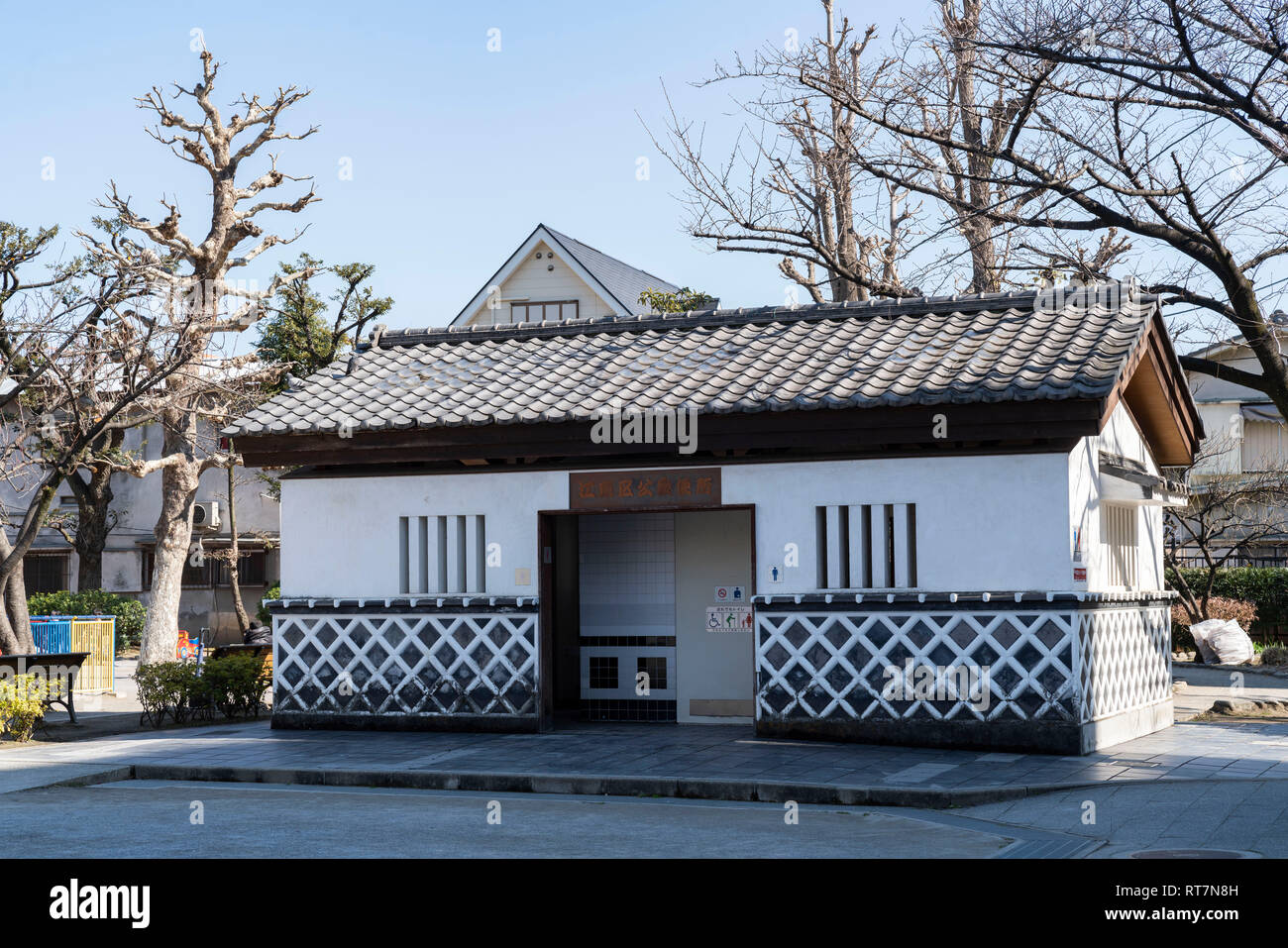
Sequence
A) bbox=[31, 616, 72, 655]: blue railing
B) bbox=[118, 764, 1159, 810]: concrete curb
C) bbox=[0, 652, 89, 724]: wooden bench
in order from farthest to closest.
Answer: bbox=[31, 616, 72, 655]: blue railing, bbox=[0, 652, 89, 724]: wooden bench, bbox=[118, 764, 1159, 810]: concrete curb

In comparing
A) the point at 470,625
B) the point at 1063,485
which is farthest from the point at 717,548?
the point at 1063,485

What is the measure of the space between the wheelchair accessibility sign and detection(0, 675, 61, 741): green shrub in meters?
7.71

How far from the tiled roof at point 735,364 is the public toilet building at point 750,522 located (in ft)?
0.15

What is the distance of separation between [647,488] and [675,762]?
324 cm

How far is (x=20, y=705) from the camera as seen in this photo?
14.6m

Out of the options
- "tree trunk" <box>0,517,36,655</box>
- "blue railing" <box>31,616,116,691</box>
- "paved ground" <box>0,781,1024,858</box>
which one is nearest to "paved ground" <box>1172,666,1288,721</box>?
"paved ground" <box>0,781,1024,858</box>

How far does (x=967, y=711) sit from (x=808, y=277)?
16451 mm

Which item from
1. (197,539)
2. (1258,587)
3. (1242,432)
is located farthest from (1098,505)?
(197,539)

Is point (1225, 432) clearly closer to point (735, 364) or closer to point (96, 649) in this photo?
point (735, 364)

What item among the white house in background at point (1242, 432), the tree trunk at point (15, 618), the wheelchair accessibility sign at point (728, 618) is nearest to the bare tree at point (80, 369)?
the tree trunk at point (15, 618)

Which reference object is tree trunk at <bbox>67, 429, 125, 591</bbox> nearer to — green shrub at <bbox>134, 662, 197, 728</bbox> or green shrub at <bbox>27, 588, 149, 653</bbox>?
green shrub at <bbox>27, 588, 149, 653</bbox>

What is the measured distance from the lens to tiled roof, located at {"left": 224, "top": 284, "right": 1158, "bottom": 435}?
12.9 meters
